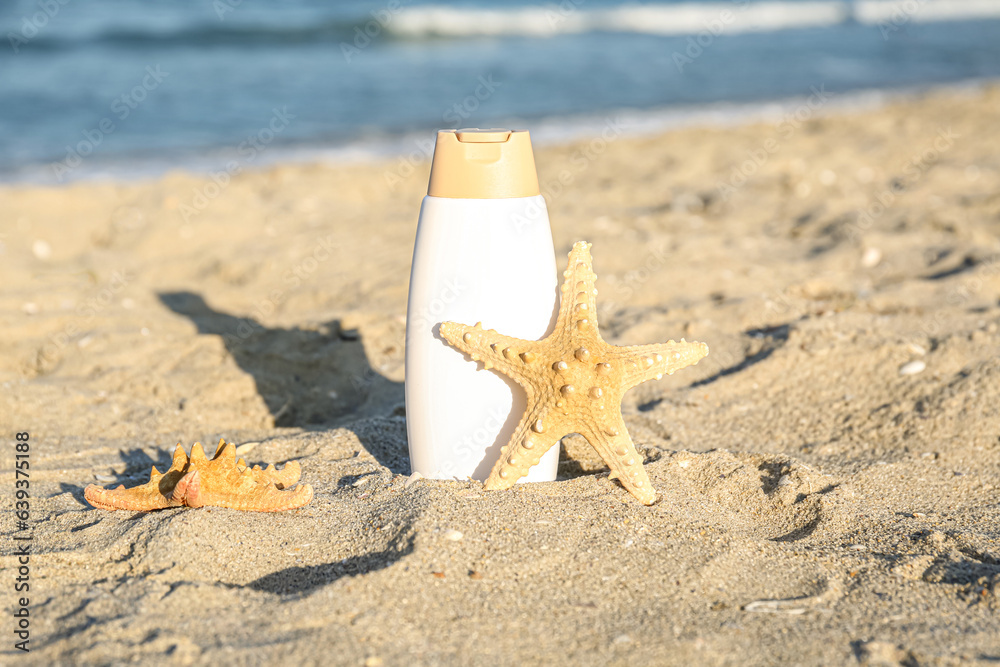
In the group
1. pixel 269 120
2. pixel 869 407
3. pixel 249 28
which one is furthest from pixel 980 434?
pixel 249 28

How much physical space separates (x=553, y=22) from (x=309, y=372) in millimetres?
21155

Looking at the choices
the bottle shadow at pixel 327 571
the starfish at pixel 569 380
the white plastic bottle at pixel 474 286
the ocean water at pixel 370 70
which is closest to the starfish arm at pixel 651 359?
the starfish at pixel 569 380

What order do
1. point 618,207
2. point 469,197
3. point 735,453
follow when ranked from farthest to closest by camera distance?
point 618,207 < point 735,453 < point 469,197

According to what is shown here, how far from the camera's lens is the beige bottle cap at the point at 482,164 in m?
2.46

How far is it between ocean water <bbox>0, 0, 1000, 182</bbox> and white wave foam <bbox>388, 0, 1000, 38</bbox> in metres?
0.10

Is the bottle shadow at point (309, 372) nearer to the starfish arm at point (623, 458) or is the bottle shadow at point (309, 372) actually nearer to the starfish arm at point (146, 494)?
the starfish arm at point (146, 494)

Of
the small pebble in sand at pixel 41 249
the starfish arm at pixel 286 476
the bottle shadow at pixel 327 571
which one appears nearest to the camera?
the bottle shadow at pixel 327 571

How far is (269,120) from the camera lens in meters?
11.6

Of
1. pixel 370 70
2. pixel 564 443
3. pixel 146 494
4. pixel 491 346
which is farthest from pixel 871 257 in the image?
pixel 370 70

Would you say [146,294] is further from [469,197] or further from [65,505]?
[469,197]

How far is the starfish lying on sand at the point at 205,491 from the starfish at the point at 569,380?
652mm

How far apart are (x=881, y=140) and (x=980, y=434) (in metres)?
6.25

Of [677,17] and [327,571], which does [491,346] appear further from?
[677,17]

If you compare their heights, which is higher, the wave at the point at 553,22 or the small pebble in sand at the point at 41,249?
the wave at the point at 553,22
